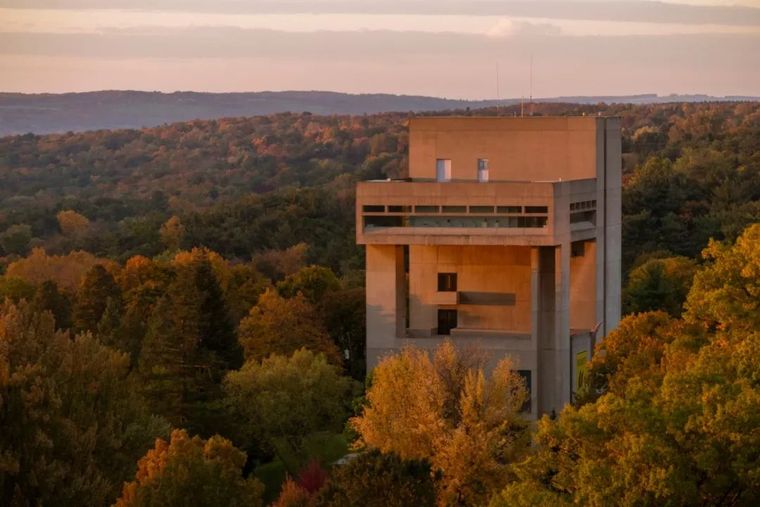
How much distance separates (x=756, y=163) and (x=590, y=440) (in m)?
114

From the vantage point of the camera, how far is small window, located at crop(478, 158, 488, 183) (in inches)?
2849

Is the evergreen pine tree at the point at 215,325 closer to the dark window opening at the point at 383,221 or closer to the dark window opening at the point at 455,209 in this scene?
the dark window opening at the point at 383,221

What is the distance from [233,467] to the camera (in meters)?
47.1

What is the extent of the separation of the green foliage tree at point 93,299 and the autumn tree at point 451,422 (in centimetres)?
2702

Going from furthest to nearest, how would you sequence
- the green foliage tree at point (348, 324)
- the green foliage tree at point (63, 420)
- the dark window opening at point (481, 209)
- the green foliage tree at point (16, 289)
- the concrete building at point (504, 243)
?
the green foliage tree at point (16, 289) → the green foliage tree at point (348, 324) → the dark window opening at point (481, 209) → the concrete building at point (504, 243) → the green foliage tree at point (63, 420)

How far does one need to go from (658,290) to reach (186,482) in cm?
3832

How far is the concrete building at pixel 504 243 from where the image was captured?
66625 millimetres

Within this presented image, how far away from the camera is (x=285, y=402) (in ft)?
199

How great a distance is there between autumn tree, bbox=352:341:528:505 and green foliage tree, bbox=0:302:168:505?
6.69 metres

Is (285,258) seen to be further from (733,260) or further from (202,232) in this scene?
(733,260)

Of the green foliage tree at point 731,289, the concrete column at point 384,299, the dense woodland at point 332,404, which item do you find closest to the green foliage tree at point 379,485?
the dense woodland at point 332,404

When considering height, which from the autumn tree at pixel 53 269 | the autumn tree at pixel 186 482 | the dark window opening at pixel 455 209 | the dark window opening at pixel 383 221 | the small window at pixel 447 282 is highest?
the dark window opening at pixel 455 209

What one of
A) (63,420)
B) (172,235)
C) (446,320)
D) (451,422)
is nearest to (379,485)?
(451,422)

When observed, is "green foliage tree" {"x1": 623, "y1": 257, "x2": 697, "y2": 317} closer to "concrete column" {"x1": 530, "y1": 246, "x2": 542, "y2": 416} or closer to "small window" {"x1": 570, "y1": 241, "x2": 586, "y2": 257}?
"small window" {"x1": 570, "y1": 241, "x2": 586, "y2": 257}
